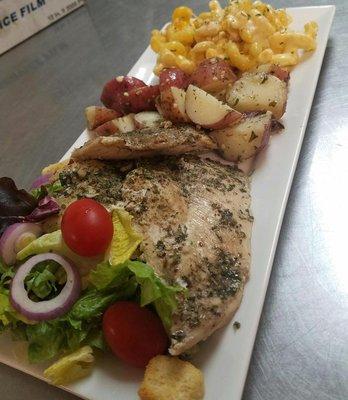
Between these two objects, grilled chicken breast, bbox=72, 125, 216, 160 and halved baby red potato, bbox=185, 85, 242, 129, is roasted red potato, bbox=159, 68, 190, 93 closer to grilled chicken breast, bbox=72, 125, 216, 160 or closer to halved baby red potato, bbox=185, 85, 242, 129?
halved baby red potato, bbox=185, 85, 242, 129

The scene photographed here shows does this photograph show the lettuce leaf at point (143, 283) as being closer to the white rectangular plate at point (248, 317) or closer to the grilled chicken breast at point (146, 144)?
the white rectangular plate at point (248, 317)

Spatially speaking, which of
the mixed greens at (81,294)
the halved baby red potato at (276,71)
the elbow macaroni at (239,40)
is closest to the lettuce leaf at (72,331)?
the mixed greens at (81,294)

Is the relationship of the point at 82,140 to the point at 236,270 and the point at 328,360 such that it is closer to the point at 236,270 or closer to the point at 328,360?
the point at 236,270

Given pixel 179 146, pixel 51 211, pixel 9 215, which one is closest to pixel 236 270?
pixel 179 146

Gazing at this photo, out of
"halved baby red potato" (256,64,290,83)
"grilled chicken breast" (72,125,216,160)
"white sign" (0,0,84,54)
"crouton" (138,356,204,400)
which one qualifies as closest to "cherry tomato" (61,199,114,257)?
"grilled chicken breast" (72,125,216,160)

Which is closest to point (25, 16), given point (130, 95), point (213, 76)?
point (130, 95)

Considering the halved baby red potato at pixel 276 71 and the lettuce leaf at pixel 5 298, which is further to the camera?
the halved baby red potato at pixel 276 71

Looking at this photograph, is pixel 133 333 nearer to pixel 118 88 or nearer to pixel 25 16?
pixel 118 88
